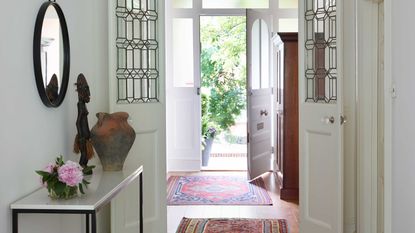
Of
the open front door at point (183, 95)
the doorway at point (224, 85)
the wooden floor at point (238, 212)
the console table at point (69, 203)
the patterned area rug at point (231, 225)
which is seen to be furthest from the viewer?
the doorway at point (224, 85)

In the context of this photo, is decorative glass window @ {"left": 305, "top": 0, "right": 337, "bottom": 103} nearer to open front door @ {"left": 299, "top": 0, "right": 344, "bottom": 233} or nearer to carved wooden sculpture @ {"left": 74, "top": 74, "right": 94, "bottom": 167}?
open front door @ {"left": 299, "top": 0, "right": 344, "bottom": 233}

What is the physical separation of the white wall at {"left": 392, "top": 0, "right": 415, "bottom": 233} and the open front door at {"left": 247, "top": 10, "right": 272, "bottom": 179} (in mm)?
3412

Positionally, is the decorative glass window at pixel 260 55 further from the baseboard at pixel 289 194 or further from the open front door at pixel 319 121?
the open front door at pixel 319 121

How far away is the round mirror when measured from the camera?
2.61 meters

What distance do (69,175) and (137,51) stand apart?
1749 mm

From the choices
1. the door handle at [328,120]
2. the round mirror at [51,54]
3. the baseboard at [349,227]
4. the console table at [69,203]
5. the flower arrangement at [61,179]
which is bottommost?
the baseboard at [349,227]

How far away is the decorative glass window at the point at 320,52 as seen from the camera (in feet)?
12.3

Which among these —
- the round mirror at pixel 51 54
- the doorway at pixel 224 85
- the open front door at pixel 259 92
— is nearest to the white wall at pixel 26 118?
the round mirror at pixel 51 54

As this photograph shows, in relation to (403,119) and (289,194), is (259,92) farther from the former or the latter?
(403,119)

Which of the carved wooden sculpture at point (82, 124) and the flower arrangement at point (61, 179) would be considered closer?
the flower arrangement at point (61, 179)

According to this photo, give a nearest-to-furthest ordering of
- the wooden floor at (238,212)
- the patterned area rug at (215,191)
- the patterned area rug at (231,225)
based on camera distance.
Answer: the patterned area rug at (231,225), the wooden floor at (238,212), the patterned area rug at (215,191)

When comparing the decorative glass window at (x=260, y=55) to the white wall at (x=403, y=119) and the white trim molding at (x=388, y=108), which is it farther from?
the white wall at (x=403, y=119)

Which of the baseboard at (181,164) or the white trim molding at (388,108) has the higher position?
the white trim molding at (388,108)

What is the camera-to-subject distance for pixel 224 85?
885 centimetres
